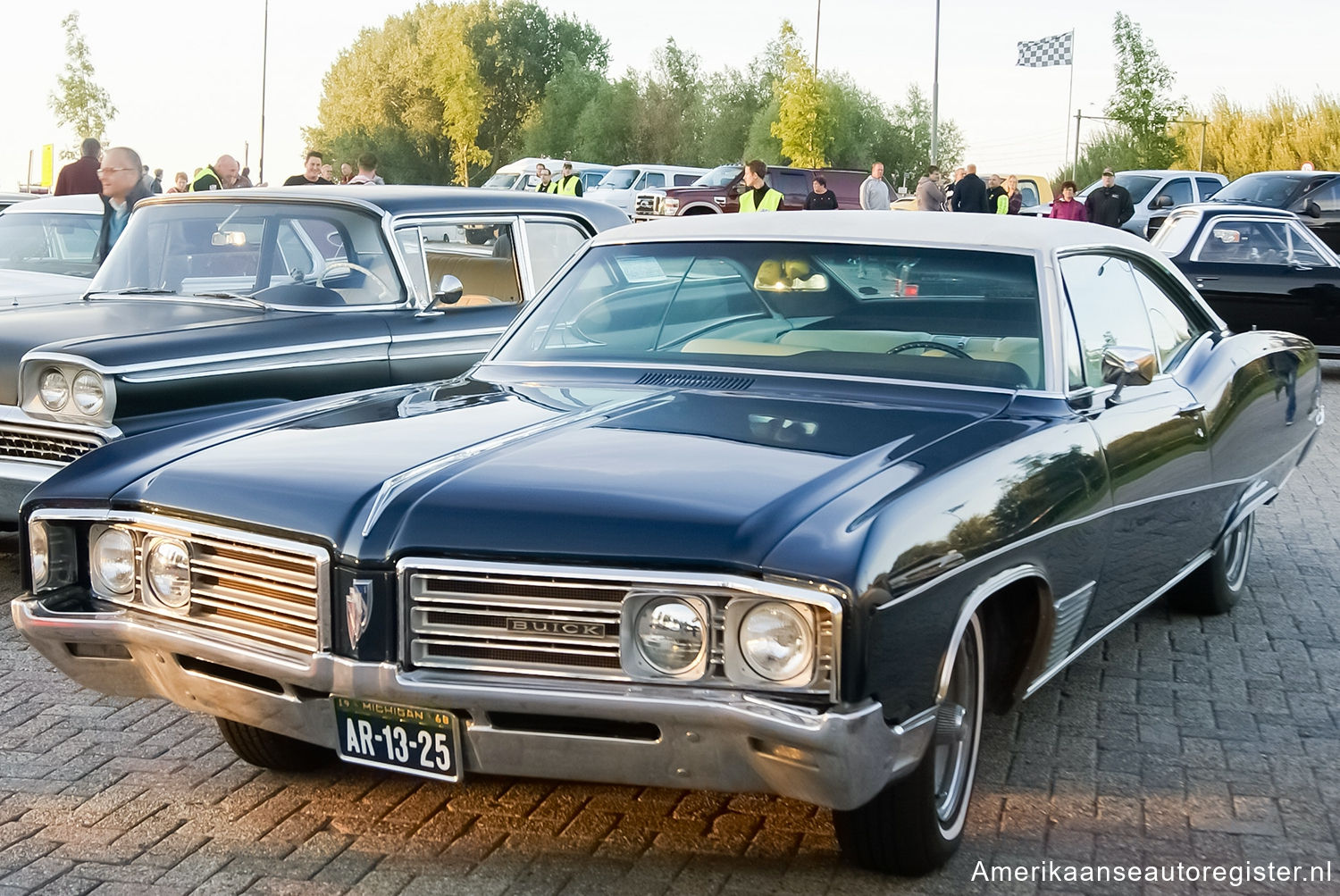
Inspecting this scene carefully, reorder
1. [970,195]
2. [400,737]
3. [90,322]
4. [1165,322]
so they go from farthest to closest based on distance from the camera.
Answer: [970,195]
[90,322]
[1165,322]
[400,737]

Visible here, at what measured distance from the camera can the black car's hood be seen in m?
5.95

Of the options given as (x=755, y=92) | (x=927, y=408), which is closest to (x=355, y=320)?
(x=927, y=408)

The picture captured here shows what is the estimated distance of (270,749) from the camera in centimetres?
402

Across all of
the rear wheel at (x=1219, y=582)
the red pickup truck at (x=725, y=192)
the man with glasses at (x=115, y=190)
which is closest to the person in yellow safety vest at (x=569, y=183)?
the red pickup truck at (x=725, y=192)

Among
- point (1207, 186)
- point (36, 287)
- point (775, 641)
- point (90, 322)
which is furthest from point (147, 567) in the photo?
point (1207, 186)

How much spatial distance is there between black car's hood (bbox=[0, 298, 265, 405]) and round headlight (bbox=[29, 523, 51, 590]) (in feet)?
7.25

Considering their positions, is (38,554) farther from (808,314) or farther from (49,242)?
(49,242)

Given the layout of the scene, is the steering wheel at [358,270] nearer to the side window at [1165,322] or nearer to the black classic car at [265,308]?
the black classic car at [265,308]

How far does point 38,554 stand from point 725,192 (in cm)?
2775

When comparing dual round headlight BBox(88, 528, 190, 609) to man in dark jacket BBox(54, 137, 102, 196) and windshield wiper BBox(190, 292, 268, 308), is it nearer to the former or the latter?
windshield wiper BBox(190, 292, 268, 308)

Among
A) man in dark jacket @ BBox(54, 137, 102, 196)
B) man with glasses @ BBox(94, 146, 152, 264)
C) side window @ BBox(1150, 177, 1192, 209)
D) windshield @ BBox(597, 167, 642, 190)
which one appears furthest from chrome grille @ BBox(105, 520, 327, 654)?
windshield @ BBox(597, 167, 642, 190)

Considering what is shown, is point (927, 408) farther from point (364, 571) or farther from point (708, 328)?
point (364, 571)

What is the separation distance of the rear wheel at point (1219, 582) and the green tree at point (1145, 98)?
4407 centimetres

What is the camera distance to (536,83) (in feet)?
253
